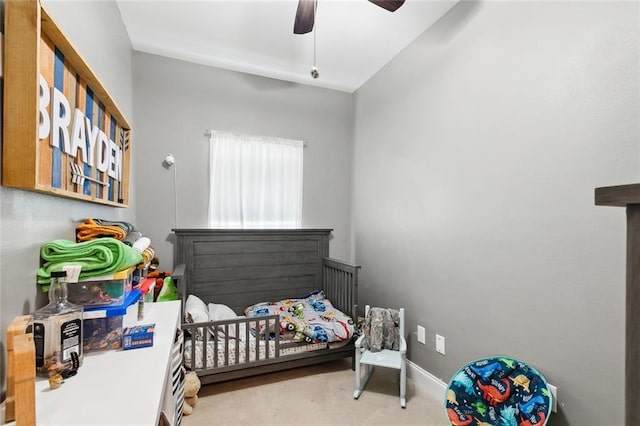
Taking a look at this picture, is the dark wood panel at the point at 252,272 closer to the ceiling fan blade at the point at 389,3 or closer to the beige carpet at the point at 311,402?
the beige carpet at the point at 311,402

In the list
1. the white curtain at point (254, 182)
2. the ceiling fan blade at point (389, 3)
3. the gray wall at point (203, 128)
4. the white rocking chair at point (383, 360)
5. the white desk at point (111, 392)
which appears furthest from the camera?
the white curtain at point (254, 182)

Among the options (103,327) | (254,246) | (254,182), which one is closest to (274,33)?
(254,182)

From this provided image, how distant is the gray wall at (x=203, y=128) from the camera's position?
105 inches

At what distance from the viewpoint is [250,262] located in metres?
2.90

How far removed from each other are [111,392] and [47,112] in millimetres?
803

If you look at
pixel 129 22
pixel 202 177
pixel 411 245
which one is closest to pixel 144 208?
pixel 202 177

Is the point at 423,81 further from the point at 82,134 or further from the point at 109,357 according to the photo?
the point at 109,357

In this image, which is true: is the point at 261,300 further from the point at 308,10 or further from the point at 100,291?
the point at 308,10

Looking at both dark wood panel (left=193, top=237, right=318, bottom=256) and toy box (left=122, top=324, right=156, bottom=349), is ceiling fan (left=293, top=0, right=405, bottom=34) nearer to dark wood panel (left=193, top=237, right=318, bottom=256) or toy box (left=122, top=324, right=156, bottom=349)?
toy box (left=122, top=324, right=156, bottom=349)

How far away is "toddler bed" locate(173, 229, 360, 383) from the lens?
2.10 metres

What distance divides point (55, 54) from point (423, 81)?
216cm

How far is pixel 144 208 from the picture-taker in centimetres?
266

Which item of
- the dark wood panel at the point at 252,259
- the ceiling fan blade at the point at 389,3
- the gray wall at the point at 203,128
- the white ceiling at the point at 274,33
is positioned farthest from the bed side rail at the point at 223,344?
the white ceiling at the point at 274,33

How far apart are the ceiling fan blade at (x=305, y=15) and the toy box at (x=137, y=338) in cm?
173
